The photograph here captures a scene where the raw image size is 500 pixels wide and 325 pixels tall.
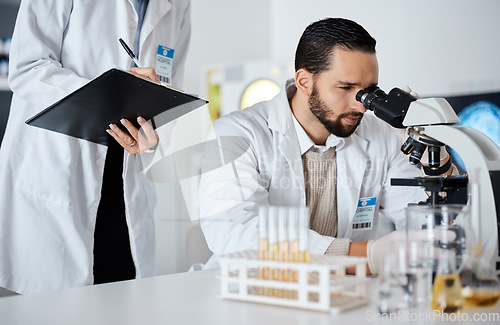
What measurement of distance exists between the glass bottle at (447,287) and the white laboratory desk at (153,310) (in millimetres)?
27

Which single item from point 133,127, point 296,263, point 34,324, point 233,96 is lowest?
point 34,324

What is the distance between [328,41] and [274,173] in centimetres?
46

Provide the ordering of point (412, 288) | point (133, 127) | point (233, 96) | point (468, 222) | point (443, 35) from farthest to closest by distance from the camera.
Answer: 1. point (233, 96)
2. point (443, 35)
3. point (133, 127)
4. point (468, 222)
5. point (412, 288)

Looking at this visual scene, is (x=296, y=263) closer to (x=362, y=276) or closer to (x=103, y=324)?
(x=362, y=276)

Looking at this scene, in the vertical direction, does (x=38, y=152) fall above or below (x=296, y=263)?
above

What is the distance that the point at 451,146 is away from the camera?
45.3 inches

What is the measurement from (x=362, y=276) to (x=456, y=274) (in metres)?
0.18

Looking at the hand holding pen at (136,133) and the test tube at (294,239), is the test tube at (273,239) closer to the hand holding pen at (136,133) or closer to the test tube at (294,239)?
the test tube at (294,239)

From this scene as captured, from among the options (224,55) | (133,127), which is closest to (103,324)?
(133,127)

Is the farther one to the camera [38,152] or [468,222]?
[38,152]

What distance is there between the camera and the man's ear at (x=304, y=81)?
1.90m

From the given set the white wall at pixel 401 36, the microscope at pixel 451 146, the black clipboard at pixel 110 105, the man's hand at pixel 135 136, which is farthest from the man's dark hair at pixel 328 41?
the white wall at pixel 401 36

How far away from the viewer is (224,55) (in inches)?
193

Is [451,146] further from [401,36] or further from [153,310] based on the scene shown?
[401,36]
